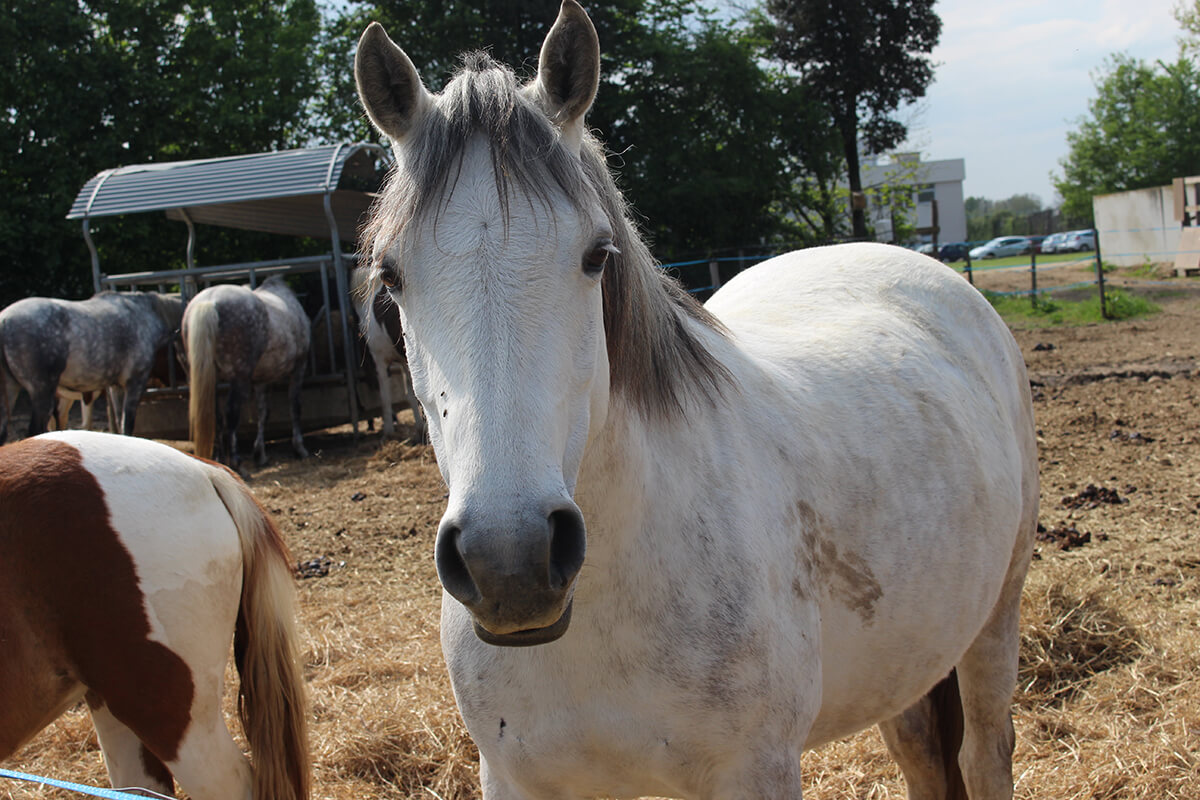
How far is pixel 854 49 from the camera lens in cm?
1955

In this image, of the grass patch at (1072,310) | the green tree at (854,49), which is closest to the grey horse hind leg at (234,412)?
the grass patch at (1072,310)

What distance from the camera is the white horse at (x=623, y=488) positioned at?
43.3 inches

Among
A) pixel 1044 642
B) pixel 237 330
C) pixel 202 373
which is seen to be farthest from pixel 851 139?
pixel 1044 642

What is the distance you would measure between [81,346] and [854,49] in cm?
1748

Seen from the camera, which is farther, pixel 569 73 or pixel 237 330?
pixel 237 330

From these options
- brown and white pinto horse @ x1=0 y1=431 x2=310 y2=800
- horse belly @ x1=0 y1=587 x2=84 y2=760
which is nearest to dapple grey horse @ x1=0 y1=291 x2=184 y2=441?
brown and white pinto horse @ x1=0 y1=431 x2=310 y2=800

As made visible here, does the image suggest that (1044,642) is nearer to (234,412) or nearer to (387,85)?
(387,85)

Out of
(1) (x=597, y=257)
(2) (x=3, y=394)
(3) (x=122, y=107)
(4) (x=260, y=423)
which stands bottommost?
(4) (x=260, y=423)

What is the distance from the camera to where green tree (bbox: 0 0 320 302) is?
13.2 meters

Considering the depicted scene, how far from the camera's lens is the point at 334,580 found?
481 cm

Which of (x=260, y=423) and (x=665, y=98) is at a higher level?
(x=665, y=98)

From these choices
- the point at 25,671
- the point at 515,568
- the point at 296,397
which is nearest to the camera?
the point at 515,568

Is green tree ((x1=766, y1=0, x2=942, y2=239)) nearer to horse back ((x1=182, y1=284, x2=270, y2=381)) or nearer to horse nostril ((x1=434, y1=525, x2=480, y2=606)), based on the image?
horse back ((x1=182, y1=284, x2=270, y2=381))

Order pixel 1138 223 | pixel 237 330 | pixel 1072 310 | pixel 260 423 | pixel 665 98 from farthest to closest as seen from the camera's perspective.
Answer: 1. pixel 1138 223
2. pixel 665 98
3. pixel 1072 310
4. pixel 260 423
5. pixel 237 330
